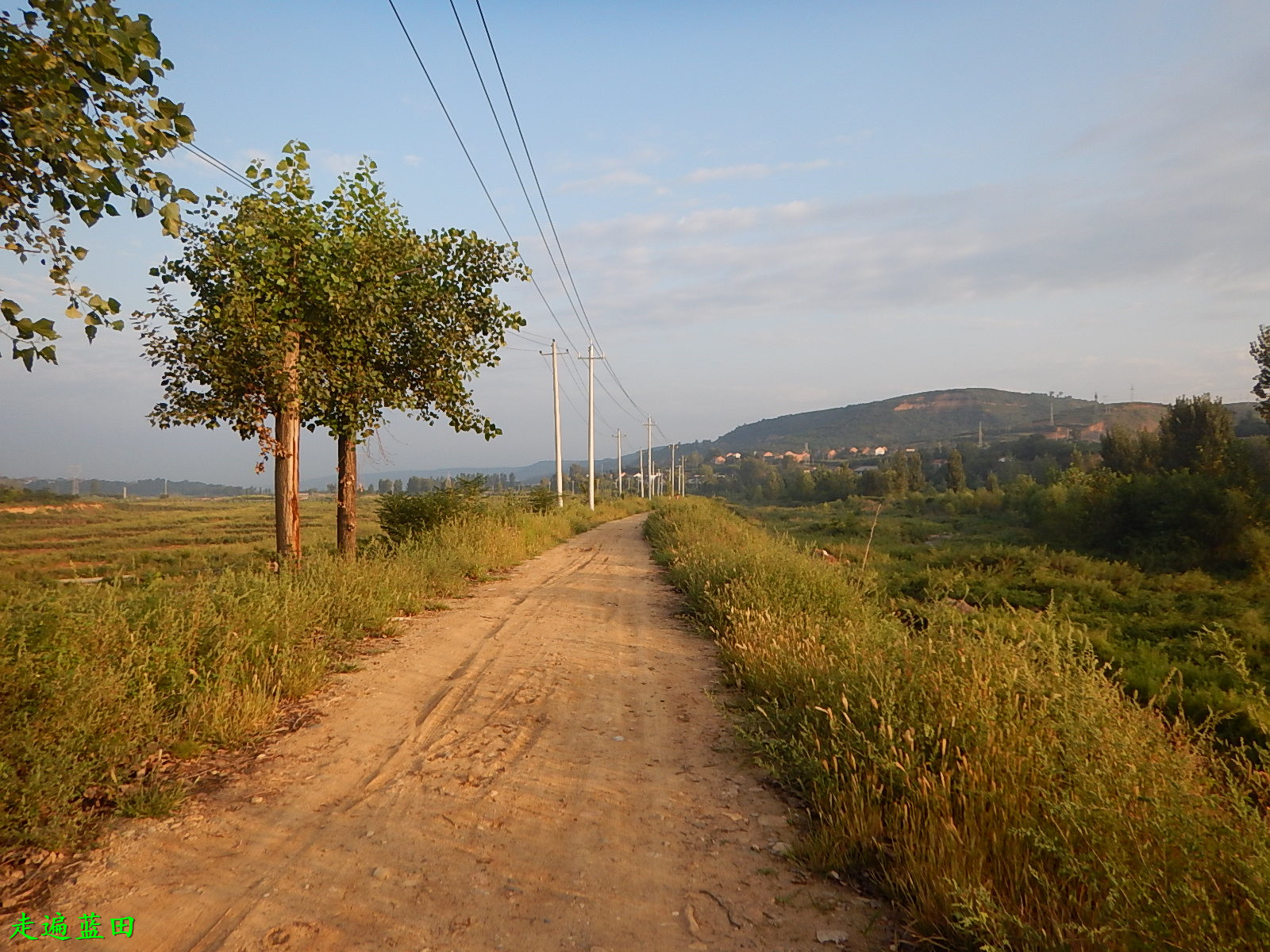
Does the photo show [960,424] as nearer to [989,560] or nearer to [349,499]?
[989,560]

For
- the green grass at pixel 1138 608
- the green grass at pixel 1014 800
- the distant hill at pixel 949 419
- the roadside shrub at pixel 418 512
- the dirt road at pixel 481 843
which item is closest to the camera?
the green grass at pixel 1014 800

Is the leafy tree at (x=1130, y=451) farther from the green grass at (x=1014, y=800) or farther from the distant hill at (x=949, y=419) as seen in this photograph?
the distant hill at (x=949, y=419)

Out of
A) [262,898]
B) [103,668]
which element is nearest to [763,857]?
[262,898]

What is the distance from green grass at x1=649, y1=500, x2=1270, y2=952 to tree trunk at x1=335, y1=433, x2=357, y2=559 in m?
8.11

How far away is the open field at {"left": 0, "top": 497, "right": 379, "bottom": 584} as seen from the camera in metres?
27.4

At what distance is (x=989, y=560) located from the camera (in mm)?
23641

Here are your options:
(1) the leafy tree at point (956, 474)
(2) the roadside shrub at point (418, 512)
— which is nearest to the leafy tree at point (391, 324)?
(2) the roadside shrub at point (418, 512)

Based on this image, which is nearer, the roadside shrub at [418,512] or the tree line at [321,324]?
the tree line at [321,324]

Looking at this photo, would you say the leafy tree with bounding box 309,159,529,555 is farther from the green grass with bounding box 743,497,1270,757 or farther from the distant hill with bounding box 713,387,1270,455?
the distant hill with bounding box 713,387,1270,455

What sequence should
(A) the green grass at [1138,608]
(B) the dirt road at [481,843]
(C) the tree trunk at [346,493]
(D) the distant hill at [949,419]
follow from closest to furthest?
(B) the dirt road at [481,843] < (A) the green grass at [1138,608] < (C) the tree trunk at [346,493] < (D) the distant hill at [949,419]

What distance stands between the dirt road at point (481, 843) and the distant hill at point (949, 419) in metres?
140

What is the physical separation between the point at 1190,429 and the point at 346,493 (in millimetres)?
49439

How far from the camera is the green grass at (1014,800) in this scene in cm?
245

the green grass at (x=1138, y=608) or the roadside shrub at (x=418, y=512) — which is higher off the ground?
the roadside shrub at (x=418, y=512)
